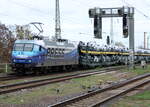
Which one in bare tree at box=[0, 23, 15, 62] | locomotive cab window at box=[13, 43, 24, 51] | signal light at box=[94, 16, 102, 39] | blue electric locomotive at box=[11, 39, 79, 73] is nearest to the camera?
blue electric locomotive at box=[11, 39, 79, 73]

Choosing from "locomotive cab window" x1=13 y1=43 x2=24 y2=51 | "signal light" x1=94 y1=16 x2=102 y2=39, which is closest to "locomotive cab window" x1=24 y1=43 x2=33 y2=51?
"locomotive cab window" x1=13 y1=43 x2=24 y2=51

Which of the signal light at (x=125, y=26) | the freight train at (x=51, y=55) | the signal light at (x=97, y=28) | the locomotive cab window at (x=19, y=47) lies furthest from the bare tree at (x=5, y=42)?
the signal light at (x=125, y=26)

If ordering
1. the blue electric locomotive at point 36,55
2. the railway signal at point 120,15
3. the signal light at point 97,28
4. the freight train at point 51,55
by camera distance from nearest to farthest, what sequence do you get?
the blue electric locomotive at point 36,55 → the freight train at point 51,55 → the railway signal at point 120,15 → the signal light at point 97,28

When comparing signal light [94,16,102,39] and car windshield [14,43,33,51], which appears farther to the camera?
signal light [94,16,102,39]

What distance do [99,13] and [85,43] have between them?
5.16 meters

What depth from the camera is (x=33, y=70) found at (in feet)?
87.7

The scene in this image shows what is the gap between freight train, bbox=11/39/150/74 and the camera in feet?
83.4

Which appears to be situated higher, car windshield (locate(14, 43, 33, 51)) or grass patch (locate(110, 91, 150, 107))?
car windshield (locate(14, 43, 33, 51))

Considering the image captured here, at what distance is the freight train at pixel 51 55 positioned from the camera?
25.4 m

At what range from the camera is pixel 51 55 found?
2778 centimetres

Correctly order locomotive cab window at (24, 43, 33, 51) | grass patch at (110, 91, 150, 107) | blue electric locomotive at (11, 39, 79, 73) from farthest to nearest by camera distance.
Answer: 1. locomotive cab window at (24, 43, 33, 51)
2. blue electric locomotive at (11, 39, 79, 73)
3. grass patch at (110, 91, 150, 107)

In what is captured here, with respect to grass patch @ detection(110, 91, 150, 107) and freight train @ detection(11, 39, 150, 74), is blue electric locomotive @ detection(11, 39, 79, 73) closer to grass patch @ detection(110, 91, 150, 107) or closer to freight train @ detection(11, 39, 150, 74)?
freight train @ detection(11, 39, 150, 74)

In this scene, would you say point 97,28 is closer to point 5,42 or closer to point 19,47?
point 5,42

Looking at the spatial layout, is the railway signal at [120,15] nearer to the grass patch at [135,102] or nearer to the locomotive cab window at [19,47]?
the locomotive cab window at [19,47]
